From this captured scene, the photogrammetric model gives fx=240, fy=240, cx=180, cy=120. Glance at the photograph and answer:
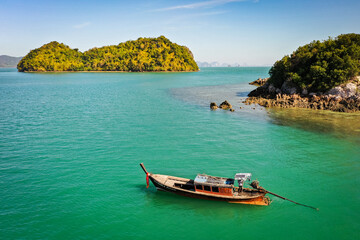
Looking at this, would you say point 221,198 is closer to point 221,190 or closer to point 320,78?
point 221,190

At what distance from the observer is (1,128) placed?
134ft

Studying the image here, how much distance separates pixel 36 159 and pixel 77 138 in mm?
7713

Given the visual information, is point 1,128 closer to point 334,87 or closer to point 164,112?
point 164,112

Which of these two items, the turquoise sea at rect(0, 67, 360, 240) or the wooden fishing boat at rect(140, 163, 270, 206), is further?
the wooden fishing boat at rect(140, 163, 270, 206)

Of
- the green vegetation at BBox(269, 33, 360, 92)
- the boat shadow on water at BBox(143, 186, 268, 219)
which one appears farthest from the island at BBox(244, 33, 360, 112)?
the boat shadow on water at BBox(143, 186, 268, 219)

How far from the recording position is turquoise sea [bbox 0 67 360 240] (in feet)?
60.3

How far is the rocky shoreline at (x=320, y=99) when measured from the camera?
5466 centimetres

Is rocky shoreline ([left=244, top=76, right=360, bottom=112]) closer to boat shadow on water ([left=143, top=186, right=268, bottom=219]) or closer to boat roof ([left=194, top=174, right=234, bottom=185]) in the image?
boat roof ([left=194, top=174, right=234, bottom=185])

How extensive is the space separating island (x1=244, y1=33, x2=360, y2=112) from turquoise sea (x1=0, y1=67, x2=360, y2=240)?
9274mm

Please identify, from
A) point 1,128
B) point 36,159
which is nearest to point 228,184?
point 36,159

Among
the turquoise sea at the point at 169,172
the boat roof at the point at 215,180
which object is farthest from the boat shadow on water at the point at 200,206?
the boat roof at the point at 215,180

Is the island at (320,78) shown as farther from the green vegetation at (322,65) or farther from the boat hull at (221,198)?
the boat hull at (221,198)

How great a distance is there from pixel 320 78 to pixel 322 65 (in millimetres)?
3270

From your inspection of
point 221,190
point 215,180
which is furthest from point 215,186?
point 215,180
